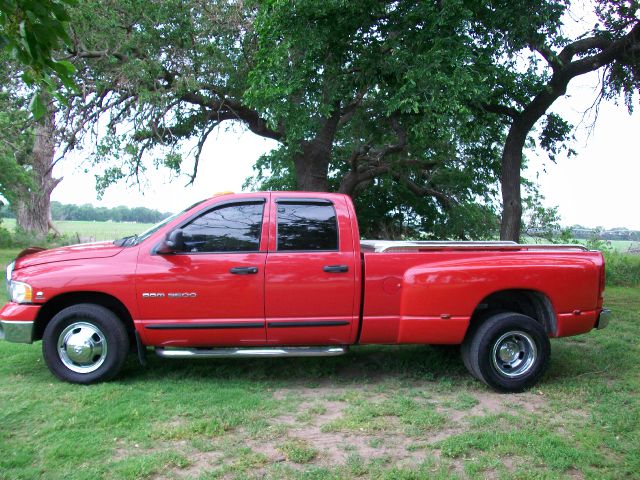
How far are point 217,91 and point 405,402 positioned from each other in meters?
9.68

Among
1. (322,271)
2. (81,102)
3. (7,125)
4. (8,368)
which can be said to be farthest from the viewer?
(7,125)

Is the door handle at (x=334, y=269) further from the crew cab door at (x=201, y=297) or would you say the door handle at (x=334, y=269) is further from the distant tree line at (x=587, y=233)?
the distant tree line at (x=587, y=233)

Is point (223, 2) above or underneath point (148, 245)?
above

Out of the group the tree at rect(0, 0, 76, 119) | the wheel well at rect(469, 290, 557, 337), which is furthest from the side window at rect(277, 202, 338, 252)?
the tree at rect(0, 0, 76, 119)

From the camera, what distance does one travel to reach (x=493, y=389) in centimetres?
566

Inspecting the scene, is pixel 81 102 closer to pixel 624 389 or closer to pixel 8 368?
pixel 8 368

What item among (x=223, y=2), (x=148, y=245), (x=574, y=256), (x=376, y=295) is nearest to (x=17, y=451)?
(x=148, y=245)

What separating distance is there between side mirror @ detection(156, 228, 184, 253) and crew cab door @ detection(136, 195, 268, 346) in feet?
0.22

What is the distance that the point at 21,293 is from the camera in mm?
5559

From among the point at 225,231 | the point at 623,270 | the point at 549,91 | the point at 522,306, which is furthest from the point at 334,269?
the point at 623,270

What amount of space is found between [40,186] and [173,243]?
16934 millimetres

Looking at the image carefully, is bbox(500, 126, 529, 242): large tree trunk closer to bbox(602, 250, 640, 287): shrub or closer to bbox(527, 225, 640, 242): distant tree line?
bbox(602, 250, 640, 287): shrub

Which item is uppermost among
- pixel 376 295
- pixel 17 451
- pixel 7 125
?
pixel 7 125

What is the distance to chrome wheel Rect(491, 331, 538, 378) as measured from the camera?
5.67 m
